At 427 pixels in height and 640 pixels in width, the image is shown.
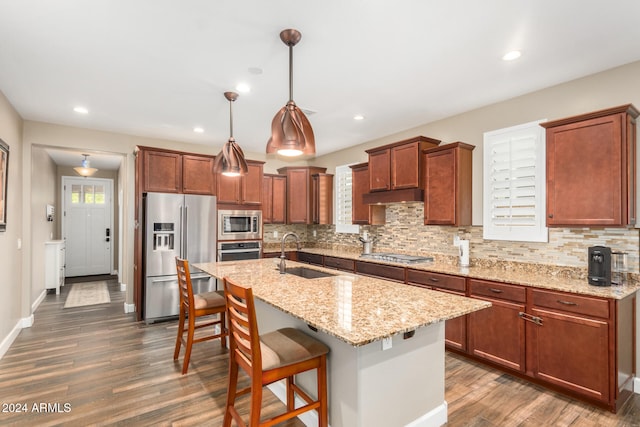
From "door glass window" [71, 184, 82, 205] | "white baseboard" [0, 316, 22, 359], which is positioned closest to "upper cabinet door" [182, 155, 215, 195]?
"white baseboard" [0, 316, 22, 359]

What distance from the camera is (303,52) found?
8.45 ft

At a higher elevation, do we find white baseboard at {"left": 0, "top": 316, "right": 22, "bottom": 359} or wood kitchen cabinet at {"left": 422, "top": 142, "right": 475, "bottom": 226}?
wood kitchen cabinet at {"left": 422, "top": 142, "right": 475, "bottom": 226}

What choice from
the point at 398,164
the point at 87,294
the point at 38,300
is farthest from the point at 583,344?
the point at 87,294

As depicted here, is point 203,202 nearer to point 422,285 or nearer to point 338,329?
point 422,285

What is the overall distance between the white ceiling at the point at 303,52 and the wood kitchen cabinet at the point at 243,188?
4.63ft

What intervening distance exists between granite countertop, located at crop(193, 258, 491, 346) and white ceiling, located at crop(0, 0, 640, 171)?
1794 mm

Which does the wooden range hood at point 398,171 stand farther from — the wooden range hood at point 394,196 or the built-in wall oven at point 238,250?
the built-in wall oven at point 238,250

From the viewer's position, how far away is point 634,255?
2662 millimetres

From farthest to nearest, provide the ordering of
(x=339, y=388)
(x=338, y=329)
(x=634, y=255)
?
(x=634, y=255), (x=339, y=388), (x=338, y=329)

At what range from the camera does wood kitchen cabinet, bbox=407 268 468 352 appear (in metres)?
3.27

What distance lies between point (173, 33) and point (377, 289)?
231 centimetres

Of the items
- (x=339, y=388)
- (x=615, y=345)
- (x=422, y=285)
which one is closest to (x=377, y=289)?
(x=339, y=388)

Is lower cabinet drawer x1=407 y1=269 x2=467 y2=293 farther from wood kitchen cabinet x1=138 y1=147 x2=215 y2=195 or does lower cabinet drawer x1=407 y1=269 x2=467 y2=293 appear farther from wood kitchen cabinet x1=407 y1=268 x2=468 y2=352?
wood kitchen cabinet x1=138 y1=147 x2=215 y2=195

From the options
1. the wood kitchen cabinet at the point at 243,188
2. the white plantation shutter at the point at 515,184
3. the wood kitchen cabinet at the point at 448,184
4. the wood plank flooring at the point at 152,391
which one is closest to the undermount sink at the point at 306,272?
the wood plank flooring at the point at 152,391
